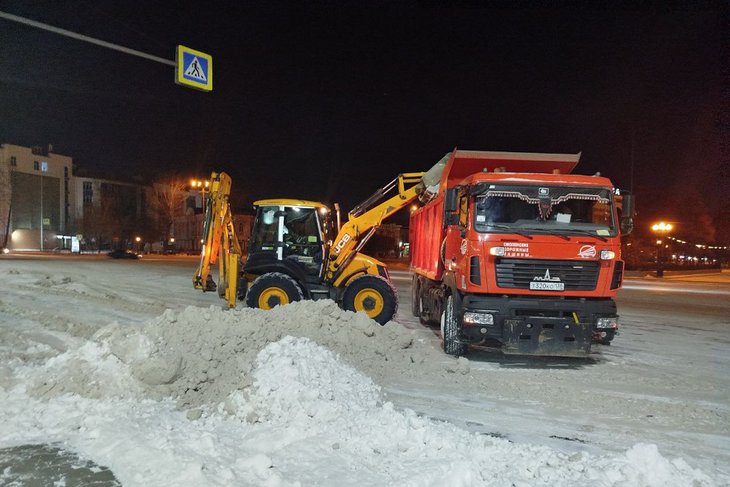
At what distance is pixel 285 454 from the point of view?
4773 mm

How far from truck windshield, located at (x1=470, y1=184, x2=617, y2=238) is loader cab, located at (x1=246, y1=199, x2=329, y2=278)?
4697 mm

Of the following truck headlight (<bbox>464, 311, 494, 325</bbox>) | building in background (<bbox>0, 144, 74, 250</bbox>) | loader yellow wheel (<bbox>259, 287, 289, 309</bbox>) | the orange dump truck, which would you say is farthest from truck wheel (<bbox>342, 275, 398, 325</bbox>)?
building in background (<bbox>0, 144, 74, 250</bbox>)

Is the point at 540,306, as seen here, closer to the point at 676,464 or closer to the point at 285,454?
the point at 676,464

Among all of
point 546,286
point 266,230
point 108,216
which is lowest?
point 546,286

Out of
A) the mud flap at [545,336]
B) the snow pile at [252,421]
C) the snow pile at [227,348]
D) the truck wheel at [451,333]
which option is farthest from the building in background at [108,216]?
the mud flap at [545,336]

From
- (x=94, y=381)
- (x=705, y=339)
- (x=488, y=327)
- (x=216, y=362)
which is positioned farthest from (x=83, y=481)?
(x=705, y=339)

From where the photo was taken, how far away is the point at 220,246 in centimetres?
1269

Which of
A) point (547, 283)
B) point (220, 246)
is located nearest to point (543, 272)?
point (547, 283)

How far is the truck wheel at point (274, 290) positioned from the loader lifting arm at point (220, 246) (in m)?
0.89

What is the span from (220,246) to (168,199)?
62680mm

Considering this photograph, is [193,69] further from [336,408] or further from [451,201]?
[336,408]

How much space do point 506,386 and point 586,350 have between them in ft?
5.98

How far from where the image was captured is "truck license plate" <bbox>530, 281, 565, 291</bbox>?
8492 millimetres

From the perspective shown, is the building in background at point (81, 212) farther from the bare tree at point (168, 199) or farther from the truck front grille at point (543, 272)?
the truck front grille at point (543, 272)
